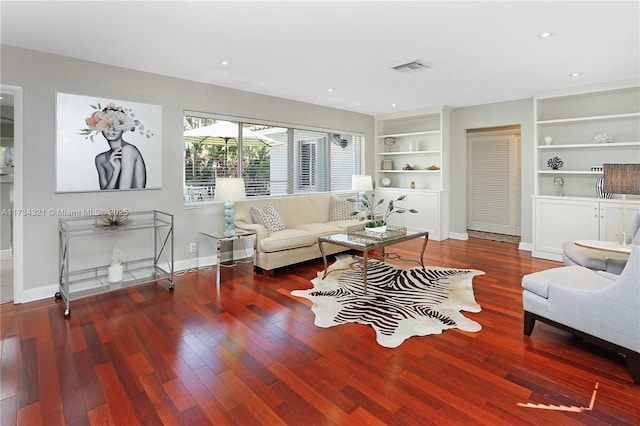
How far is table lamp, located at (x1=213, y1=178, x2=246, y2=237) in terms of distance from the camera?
14.3 feet

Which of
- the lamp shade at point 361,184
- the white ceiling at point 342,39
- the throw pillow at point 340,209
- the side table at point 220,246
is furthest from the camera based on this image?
the lamp shade at point 361,184

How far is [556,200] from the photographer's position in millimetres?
5184

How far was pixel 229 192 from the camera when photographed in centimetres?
436

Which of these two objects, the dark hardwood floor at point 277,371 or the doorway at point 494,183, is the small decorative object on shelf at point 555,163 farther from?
the dark hardwood floor at point 277,371

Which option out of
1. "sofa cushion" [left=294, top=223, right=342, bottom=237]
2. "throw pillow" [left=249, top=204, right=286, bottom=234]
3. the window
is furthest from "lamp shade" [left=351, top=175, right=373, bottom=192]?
"throw pillow" [left=249, top=204, right=286, bottom=234]

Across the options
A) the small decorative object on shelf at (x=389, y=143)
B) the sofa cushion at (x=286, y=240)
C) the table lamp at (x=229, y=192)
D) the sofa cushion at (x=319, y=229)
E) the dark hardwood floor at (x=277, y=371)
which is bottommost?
the dark hardwood floor at (x=277, y=371)

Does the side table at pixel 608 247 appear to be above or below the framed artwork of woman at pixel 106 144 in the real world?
below

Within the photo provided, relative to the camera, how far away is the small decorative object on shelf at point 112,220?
3.72 metres

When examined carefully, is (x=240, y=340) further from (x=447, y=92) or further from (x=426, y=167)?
(x=426, y=167)

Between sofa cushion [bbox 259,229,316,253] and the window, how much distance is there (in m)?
1.14

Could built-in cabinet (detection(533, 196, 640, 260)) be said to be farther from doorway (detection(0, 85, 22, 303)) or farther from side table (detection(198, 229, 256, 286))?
doorway (detection(0, 85, 22, 303))

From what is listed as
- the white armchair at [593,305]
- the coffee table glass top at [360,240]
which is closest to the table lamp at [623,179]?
the white armchair at [593,305]

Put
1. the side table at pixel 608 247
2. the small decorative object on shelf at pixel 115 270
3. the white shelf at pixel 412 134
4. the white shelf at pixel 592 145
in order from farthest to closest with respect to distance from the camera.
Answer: the white shelf at pixel 412 134, the white shelf at pixel 592 145, the small decorative object on shelf at pixel 115 270, the side table at pixel 608 247

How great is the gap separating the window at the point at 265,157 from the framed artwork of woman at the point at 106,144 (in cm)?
51
